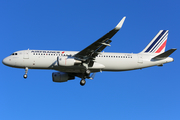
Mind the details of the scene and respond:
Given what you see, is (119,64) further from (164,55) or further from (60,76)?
(60,76)

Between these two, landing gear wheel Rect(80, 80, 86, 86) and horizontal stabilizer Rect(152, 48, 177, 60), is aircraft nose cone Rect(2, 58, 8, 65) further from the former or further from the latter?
horizontal stabilizer Rect(152, 48, 177, 60)

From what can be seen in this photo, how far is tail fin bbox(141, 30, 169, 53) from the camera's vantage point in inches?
1780

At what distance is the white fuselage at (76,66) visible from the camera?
40188 millimetres

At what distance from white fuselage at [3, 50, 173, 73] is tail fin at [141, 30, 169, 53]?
8.21ft

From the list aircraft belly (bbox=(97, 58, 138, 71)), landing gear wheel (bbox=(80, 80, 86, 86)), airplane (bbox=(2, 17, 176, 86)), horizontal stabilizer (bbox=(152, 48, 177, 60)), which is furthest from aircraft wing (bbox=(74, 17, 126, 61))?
horizontal stabilizer (bbox=(152, 48, 177, 60))

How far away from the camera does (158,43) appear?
151 ft

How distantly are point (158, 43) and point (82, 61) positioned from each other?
14.2 meters

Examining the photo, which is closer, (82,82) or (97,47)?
(97,47)

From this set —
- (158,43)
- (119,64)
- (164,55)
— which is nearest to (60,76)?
(119,64)

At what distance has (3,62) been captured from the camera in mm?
41219

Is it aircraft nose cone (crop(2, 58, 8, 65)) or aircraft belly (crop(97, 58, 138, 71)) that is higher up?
aircraft nose cone (crop(2, 58, 8, 65))

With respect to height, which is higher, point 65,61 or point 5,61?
point 5,61

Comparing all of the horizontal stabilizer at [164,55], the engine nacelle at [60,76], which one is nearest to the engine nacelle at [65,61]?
the engine nacelle at [60,76]

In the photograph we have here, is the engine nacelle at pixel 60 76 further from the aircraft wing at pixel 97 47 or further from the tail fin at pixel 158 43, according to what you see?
the tail fin at pixel 158 43
